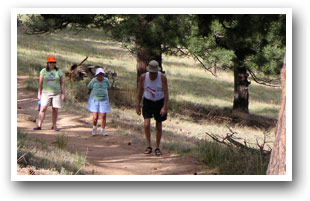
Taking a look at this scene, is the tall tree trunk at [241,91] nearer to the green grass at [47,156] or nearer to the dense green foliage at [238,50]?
the dense green foliage at [238,50]

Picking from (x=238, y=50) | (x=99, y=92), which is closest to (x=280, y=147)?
(x=99, y=92)

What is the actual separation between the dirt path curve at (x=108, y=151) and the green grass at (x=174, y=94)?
17.7 inches

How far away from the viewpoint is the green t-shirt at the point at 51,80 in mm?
11164

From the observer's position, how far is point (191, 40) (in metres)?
16.2

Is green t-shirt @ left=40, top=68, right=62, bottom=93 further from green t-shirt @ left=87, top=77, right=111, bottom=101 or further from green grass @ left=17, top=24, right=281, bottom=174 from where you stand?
green grass @ left=17, top=24, right=281, bottom=174

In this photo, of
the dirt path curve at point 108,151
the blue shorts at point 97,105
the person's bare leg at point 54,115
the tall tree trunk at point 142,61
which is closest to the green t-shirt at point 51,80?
the person's bare leg at point 54,115

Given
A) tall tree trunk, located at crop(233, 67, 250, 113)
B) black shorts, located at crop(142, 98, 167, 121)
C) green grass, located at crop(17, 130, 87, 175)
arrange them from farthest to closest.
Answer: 1. tall tree trunk, located at crop(233, 67, 250, 113)
2. black shorts, located at crop(142, 98, 167, 121)
3. green grass, located at crop(17, 130, 87, 175)

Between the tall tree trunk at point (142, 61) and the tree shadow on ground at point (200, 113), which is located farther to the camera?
the tree shadow on ground at point (200, 113)

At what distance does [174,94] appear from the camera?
80.9 ft

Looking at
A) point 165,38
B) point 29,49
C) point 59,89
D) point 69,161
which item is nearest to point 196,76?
point 29,49

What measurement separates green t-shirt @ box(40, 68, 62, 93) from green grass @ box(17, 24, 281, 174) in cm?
227

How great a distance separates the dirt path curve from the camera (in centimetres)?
941

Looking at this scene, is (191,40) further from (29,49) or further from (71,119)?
(29,49)

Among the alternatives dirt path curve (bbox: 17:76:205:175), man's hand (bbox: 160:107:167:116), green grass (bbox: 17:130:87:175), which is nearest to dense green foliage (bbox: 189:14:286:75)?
dirt path curve (bbox: 17:76:205:175)
